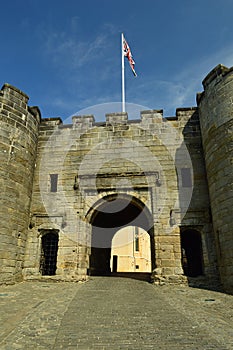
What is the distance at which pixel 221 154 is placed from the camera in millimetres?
8453

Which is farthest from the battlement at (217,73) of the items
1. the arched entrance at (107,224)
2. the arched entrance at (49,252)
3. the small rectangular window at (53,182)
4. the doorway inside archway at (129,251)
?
the doorway inside archway at (129,251)

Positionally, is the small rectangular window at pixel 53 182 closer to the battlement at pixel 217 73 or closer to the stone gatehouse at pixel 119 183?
the stone gatehouse at pixel 119 183

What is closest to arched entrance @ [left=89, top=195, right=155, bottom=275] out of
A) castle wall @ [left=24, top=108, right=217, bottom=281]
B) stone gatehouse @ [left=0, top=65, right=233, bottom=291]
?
stone gatehouse @ [left=0, top=65, right=233, bottom=291]

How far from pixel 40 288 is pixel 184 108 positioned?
8.68 m

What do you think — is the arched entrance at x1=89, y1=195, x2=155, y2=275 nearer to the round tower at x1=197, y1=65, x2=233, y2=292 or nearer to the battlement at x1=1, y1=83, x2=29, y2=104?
the round tower at x1=197, y1=65, x2=233, y2=292

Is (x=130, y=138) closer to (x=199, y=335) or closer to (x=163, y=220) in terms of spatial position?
(x=163, y=220)

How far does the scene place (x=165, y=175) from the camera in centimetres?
1015

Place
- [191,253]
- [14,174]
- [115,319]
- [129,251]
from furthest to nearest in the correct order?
[129,251] → [191,253] → [14,174] → [115,319]

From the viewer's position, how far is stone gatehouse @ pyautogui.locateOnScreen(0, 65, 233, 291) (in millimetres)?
8664

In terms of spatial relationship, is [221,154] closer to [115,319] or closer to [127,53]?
[115,319]

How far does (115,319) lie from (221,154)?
5943 mm

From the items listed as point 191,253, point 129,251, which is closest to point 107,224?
point 191,253

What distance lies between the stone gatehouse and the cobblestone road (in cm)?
173

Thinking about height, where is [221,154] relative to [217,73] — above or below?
below
